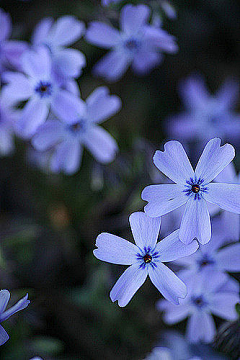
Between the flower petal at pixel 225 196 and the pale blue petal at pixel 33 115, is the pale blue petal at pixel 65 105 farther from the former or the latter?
the flower petal at pixel 225 196

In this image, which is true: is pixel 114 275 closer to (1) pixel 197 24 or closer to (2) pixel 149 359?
(2) pixel 149 359

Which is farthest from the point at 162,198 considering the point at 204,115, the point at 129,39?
the point at 204,115

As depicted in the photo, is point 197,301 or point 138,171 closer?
point 197,301

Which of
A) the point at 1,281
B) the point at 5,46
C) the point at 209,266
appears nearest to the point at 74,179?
the point at 1,281

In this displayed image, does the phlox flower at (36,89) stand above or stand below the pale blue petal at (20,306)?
above

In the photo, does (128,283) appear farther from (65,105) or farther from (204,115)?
(204,115)

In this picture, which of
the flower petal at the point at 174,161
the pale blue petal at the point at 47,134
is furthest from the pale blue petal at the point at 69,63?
the flower petal at the point at 174,161

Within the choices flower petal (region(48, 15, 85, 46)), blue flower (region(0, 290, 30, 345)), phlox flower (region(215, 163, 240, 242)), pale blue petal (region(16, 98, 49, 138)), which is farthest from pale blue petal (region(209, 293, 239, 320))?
flower petal (region(48, 15, 85, 46))
